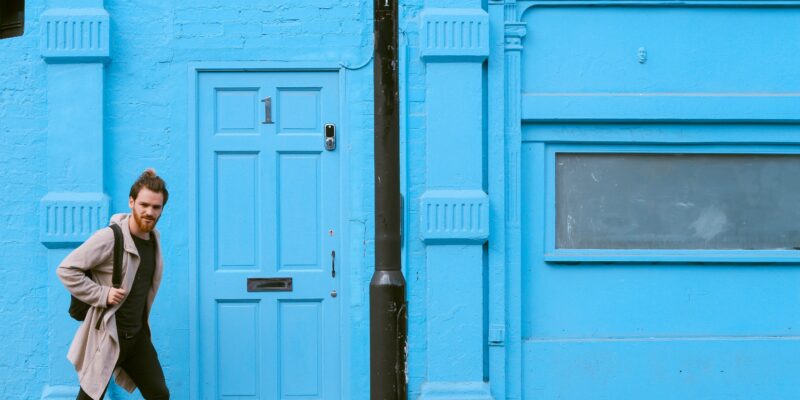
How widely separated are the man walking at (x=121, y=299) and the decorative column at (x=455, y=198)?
1925 millimetres

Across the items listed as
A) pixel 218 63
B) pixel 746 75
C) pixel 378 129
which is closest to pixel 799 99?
pixel 746 75

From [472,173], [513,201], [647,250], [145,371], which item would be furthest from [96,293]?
[647,250]

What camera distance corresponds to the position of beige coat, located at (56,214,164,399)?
518 centimetres

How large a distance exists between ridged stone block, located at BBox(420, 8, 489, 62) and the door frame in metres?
0.65

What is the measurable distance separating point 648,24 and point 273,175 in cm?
297

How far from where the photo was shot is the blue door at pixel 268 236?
6.41 meters

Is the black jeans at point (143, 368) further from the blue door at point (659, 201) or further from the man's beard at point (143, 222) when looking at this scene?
the blue door at point (659, 201)

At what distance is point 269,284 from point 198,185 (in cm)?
87

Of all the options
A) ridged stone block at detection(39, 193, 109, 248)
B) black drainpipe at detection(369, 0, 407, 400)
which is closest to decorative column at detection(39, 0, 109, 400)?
ridged stone block at detection(39, 193, 109, 248)

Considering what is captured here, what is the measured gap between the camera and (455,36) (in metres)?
6.36

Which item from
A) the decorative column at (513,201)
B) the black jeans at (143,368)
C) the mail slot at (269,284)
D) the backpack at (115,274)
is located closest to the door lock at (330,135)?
the mail slot at (269,284)

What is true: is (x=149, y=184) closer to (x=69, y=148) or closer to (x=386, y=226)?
(x=69, y=148)

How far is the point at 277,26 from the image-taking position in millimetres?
6465

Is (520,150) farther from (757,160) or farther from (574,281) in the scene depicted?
(757,160)
